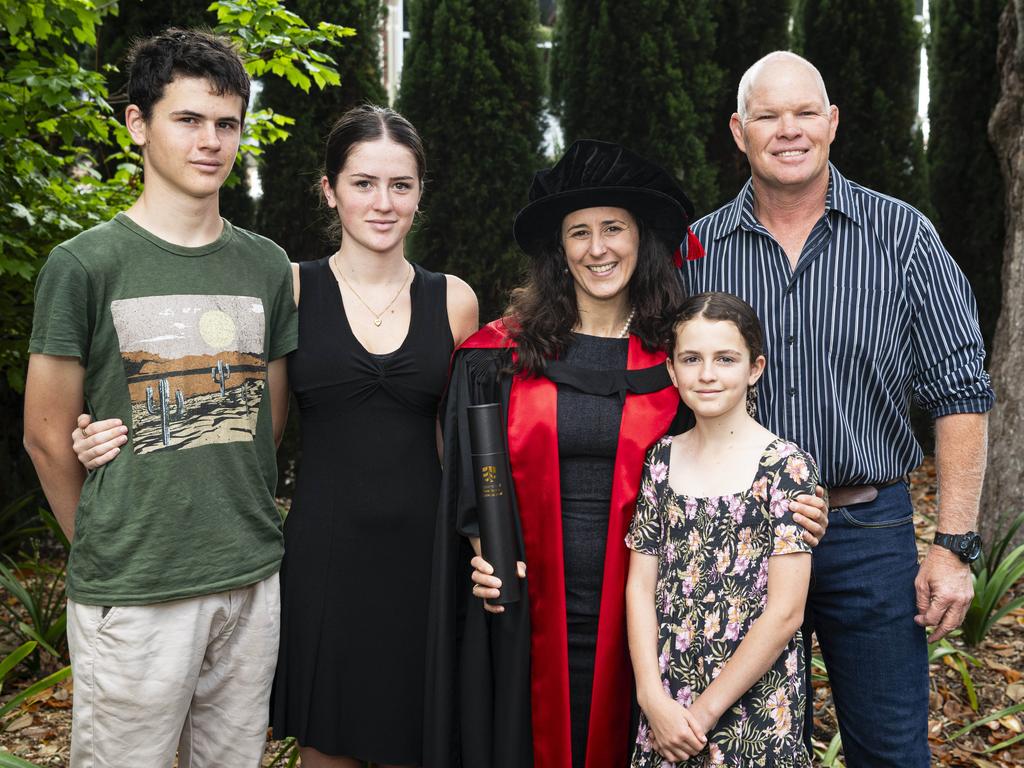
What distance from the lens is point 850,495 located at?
8.13ft

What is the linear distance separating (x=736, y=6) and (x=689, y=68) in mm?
951

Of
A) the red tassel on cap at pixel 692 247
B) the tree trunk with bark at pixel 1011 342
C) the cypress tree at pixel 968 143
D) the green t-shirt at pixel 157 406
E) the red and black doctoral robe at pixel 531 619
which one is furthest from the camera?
the cypress tree at pixel 968 143

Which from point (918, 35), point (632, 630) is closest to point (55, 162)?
point (632, 630)

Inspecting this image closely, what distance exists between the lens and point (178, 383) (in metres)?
2.20

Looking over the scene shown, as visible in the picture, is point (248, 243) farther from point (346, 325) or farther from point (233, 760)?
point (233, 760)

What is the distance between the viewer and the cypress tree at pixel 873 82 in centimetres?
748

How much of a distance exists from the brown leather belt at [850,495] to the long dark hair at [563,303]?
0.61 meters

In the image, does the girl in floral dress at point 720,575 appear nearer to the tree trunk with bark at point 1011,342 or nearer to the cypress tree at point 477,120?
the tree trunk with bark at point 1011,342

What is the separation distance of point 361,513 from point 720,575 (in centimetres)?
95


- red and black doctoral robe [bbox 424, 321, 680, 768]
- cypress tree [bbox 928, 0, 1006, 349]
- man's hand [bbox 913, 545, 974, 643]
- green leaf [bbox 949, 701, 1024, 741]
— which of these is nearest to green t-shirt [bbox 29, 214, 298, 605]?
red and black doctoral robe [bbox 424, 321, 680, 768]

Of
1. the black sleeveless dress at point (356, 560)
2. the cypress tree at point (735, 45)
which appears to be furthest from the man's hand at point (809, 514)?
the cypress tree at point (735, 45)

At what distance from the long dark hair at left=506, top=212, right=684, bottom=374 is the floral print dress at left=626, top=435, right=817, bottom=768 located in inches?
19.8

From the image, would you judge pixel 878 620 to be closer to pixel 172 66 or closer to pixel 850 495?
pixel 850 495

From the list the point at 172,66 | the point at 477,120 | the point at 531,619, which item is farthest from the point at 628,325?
the point at 477,120
